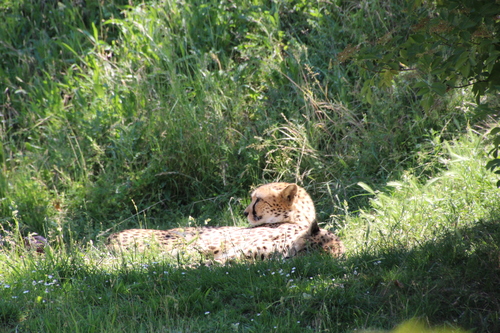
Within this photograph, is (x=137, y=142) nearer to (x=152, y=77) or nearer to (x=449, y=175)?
(x=152, y=77)

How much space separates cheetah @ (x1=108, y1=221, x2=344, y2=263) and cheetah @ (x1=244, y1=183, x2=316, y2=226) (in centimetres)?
13

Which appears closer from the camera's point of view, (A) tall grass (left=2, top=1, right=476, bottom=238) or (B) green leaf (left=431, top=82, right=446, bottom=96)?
(B) green leaf (left=431, top=82, right=446, bottom=96)

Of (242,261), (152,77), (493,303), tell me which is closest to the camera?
(493,303)

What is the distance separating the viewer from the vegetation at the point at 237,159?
12.3ft

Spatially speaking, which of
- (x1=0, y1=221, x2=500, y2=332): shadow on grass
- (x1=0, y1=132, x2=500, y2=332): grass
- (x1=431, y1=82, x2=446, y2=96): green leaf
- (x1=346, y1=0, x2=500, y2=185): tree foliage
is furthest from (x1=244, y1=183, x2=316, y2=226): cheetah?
(x1=431, y1=82, x2=446, y2=96): green leaf

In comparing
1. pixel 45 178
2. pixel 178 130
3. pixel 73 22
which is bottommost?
pixel 45 178

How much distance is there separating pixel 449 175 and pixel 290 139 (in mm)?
1896

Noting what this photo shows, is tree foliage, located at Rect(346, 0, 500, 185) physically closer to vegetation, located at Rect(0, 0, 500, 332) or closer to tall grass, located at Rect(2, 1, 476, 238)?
vegetation, located at Rect(0, 0, 500, 332)

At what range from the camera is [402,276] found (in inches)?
154

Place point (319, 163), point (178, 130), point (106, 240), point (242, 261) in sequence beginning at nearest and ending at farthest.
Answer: point (242, 261) → point (106, 240) → point (319, 163) → point (178, 130)

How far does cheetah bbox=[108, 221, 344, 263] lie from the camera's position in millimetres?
4945

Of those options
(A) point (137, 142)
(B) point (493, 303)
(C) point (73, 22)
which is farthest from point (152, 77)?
(B) point (493, 303)

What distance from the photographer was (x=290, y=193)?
5578mm

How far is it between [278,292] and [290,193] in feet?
5.83
